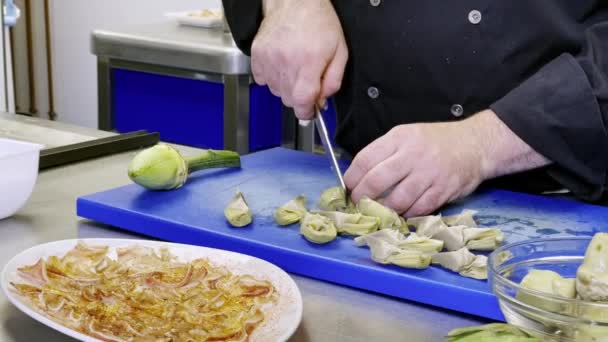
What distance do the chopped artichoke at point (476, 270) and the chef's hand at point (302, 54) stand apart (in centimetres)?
46

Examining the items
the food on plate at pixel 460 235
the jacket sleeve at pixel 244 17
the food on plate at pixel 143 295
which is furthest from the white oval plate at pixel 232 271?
the jacket sleeve at pixel 244 17

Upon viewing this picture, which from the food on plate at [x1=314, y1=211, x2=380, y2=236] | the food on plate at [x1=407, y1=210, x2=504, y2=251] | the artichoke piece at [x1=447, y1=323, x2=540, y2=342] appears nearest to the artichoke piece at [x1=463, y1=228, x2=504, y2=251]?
the food on plate at [x1=407, y1=210, x2=504, y2=251]

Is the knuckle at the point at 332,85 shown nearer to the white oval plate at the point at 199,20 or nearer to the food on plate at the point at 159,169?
the food on plate at the point at 159,169

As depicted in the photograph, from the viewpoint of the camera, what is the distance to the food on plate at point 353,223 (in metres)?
1.09

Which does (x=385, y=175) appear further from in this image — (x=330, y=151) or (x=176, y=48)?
(x=176, y=48)

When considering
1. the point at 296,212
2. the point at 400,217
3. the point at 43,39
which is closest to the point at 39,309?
the point at 296,212

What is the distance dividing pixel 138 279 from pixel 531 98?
599mm

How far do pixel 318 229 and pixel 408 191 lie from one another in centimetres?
18

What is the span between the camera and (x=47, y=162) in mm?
1423

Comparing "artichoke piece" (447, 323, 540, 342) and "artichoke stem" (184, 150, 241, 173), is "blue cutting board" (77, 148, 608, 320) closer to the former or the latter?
"artichoke stem" (184, 150, 241, 173)

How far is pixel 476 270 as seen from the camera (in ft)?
3.22

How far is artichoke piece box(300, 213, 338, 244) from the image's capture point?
106 centimetres

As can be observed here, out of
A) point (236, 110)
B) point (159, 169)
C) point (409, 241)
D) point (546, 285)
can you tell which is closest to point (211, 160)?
point (159, 169)

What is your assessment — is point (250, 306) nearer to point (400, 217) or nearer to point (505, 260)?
point (505, 260)
